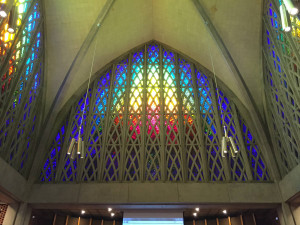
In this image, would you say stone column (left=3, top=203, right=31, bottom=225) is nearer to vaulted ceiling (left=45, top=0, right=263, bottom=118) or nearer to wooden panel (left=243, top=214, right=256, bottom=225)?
vaulted ceiling (left=45, top=0, right=263, bottom=118)

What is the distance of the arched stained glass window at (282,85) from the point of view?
870 cm

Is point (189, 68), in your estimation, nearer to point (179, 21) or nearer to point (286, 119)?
point (179, 21)

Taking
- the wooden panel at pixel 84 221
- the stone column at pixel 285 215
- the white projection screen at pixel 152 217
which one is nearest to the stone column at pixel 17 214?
the wooden panel at pixel 84 221

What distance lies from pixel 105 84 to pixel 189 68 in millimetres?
4125

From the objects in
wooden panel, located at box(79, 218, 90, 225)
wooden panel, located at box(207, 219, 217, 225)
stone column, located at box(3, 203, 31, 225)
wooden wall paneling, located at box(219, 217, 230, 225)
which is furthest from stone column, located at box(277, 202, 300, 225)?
stone column, located at box(3, 203, 31, 225)

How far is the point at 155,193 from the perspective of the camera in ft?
31.7

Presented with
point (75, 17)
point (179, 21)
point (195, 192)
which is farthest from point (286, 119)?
point (75, 17)

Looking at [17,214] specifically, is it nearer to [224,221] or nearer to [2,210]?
[2,210]

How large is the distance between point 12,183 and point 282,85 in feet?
33.2

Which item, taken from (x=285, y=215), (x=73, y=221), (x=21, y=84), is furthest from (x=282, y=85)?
Result: (x=73, y=221)

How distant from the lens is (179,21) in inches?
481

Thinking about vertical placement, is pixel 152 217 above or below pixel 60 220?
below

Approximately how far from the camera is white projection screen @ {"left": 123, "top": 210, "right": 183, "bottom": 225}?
32.9 feet

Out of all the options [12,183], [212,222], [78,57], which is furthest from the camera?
[212,222]
